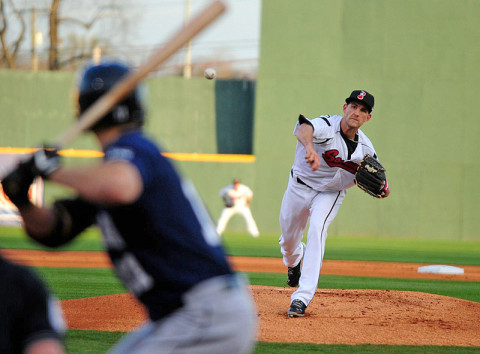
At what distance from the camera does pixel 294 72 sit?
23375mm

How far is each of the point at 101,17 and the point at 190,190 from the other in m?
31.4

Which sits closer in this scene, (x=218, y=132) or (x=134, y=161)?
(x=134, y=161)

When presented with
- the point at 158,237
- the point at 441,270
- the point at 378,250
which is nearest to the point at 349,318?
the point at 158,237

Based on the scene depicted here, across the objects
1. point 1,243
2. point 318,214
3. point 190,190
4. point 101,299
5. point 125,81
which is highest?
point 125,81

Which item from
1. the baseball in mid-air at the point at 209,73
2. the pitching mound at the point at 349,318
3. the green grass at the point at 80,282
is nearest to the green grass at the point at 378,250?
the green grass at the point at 80,282

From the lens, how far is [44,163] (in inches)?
90.4

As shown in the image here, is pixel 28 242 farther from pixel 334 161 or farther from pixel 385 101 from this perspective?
pixel 385 101

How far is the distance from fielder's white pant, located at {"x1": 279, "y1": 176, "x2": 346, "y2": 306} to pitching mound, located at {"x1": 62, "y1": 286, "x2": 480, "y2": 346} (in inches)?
12.7

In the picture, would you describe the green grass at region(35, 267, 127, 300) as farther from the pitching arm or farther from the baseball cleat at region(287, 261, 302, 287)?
the pitching arm

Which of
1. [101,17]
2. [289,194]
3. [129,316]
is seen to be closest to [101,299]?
[129,316]

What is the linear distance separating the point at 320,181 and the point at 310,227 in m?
0.59

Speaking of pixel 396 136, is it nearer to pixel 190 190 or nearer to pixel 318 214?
pixel 318 214

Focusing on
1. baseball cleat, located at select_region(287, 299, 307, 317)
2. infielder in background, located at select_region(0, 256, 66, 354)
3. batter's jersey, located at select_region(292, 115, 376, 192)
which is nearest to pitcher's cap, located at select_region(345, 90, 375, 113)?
batter's jersey, located at select_region(292, 115, 376, 192)

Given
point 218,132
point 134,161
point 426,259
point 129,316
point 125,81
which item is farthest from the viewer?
point 218,132
